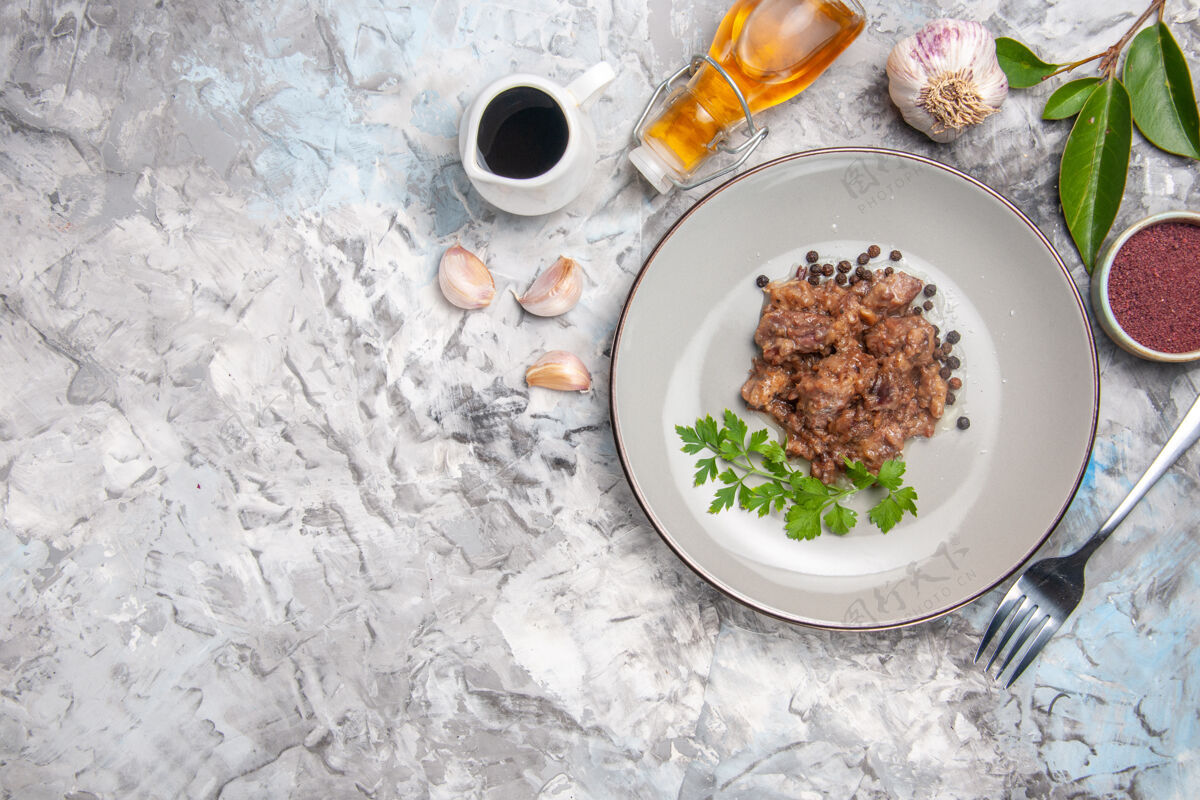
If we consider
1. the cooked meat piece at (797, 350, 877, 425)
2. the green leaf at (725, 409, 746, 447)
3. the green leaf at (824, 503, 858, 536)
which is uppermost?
the cooked meat piece at (797, 350, 877, 425)

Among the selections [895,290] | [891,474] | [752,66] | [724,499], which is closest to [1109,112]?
[895,290]

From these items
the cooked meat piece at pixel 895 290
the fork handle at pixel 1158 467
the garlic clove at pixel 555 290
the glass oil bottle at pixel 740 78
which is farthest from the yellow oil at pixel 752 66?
the fork handle at pixel 1158 467

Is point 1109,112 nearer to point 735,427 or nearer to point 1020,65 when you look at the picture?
point 1020,65

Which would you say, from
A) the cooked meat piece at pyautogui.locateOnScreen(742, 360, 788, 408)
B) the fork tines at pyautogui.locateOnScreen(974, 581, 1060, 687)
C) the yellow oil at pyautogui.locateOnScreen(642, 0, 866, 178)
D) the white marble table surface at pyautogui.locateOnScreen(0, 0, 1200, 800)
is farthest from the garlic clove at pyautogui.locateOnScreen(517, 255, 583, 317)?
the fork tines at pyautogui.locateOnScreen(974, 581, 1060, 687)

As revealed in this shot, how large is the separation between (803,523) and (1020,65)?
89cm

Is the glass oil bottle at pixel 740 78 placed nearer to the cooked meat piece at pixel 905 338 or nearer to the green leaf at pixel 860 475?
the cooked meat piece at pixel 905 338

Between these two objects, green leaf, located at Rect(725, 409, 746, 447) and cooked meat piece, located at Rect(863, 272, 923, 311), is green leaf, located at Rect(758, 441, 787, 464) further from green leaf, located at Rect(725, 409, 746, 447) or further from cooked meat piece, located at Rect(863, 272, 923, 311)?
cooked meat piece, located at Rect(863, 272, 923, 311)

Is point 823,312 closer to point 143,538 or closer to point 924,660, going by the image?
point 924,660

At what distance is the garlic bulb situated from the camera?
3.57 ft

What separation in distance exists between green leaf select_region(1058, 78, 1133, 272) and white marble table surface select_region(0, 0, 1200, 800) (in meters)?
0.05

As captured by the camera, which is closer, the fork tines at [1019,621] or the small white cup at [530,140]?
the small white cup at [530,140]

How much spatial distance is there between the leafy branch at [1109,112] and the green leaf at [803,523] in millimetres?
659

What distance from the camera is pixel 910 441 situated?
117cm

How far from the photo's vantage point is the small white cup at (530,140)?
1.02 meters
